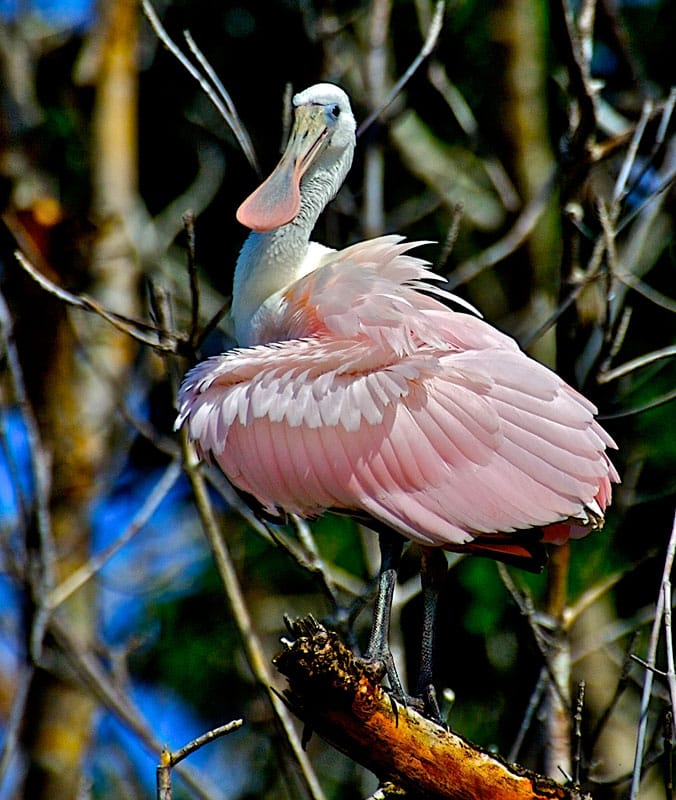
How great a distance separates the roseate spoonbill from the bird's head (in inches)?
14.1

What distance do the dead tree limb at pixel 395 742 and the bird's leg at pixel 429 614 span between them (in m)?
0.59

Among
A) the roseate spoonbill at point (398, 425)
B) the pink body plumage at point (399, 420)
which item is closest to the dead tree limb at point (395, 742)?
the roseate spoonbill at point (398, 425)

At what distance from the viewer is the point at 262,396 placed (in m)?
4.33

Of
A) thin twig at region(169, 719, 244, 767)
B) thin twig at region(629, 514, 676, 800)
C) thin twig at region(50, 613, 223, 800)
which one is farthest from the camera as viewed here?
thin twig at region(50, 613, 223, 800)

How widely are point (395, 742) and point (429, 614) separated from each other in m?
0.95

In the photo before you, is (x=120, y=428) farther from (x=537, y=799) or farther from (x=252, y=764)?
(x=537, y=799)

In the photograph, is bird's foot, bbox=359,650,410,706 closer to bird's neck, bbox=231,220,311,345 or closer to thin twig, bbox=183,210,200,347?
thin twig, bbox=183,210,200,347

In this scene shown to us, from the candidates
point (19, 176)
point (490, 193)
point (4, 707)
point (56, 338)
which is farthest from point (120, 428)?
point (4, 707)

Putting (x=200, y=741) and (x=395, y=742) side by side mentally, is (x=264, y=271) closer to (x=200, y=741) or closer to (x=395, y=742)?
(x=395, y=742)

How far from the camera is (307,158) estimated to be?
512 cm

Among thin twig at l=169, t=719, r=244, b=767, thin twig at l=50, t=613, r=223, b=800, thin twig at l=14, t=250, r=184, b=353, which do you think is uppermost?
thin twig at l=14, t=250, r=184, b=353

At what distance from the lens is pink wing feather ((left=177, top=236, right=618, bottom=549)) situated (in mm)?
4055

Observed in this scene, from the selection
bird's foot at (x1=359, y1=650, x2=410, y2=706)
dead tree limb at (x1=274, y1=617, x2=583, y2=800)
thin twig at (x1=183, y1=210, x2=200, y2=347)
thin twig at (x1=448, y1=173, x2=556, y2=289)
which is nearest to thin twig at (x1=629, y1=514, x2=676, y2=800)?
dead tree limb at (x1=274, y1=617, x2=583, y2=800)

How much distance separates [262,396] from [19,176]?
4.21m
